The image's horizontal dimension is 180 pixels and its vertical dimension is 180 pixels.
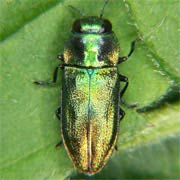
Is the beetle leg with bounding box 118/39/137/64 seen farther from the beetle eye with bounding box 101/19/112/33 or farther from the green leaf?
the beetle eye with bounding box 101/19/112/33

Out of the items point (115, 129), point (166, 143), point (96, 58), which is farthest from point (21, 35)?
point (166, 143)

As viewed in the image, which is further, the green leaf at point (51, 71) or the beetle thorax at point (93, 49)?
the beetle thorax at point (93, 49)

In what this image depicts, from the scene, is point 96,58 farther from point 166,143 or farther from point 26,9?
point 166,143

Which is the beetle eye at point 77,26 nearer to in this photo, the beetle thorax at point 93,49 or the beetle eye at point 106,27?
the beetle thorax at point 93,49

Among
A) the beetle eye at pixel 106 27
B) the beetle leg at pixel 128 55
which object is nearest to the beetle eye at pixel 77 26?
the beetle eye at pixel 106 27

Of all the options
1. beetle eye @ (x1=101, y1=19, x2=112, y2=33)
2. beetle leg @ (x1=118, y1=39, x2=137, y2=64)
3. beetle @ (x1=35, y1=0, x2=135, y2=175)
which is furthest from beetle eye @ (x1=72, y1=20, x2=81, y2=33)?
beetle leg @ (x1=118, y1=39, x2=137, y2=64)

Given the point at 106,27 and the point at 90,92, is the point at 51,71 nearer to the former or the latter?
the point at 90,92
